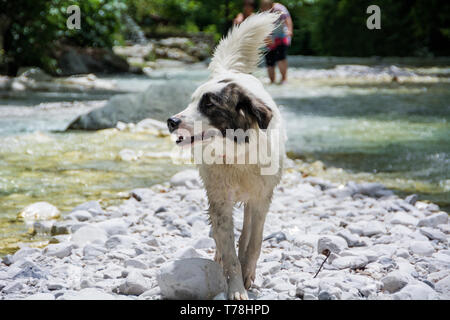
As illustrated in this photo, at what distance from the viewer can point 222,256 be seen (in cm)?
323

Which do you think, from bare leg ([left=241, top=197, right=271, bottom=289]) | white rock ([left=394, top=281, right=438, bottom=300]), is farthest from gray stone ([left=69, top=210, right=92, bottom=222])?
white rock ([left=394, top=281, right=438, bottom=300])

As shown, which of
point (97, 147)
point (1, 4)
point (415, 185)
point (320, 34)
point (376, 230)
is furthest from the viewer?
point (320, 34)

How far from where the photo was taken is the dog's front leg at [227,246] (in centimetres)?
311

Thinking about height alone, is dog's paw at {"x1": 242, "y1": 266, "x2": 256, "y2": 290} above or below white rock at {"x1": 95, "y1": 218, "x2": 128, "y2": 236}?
above

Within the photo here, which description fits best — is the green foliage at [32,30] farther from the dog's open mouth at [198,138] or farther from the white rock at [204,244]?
the dog's open mouth at [198,138]

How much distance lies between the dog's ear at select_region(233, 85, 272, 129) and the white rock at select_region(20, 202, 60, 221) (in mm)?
2409

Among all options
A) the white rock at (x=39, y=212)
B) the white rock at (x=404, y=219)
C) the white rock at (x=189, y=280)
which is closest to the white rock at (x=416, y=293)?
the white rock at (x=189, y=280)

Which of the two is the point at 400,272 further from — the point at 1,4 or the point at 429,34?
the point at 429,34

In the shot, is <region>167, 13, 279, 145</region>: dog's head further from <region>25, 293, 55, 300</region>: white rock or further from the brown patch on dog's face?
<region>25, 293, 55, 300</region>: white rock

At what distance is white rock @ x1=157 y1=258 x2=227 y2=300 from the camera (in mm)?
2975

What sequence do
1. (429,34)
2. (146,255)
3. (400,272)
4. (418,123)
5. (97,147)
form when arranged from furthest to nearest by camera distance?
1. (429,34)
2. (418,123)
3. (97,147)
4. (146,255)
5. (400,272)

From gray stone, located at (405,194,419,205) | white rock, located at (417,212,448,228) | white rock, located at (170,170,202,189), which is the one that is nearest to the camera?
white rock, located at (417,212,448,228)

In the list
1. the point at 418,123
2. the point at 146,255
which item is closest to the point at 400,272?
the point at 146,255
